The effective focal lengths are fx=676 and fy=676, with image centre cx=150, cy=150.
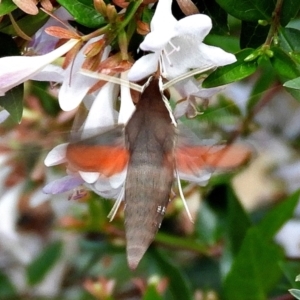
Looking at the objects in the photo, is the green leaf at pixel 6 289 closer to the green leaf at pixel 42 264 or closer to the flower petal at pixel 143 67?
the green leaf at pixel 42 264

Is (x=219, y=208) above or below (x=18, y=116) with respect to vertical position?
below

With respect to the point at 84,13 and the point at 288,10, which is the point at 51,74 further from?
the point at 288,10

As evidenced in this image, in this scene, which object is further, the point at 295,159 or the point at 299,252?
the point at 295,159

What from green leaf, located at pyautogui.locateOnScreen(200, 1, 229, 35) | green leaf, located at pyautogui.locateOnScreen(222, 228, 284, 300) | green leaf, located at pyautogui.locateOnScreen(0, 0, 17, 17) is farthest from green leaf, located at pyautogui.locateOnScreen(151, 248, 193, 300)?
green leaf, located at pyautogui.locateOnScreen(0, 0, 17, 17)

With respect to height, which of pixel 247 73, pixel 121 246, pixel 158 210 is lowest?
pixel 121 246

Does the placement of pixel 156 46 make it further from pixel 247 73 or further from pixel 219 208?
pixel 219 208

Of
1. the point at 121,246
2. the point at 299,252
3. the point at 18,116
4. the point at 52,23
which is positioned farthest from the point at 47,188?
the point at 299,252

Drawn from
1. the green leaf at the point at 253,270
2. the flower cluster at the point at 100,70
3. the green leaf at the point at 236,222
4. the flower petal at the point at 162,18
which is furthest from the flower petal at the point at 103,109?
the green leaf at the point at 236,222
